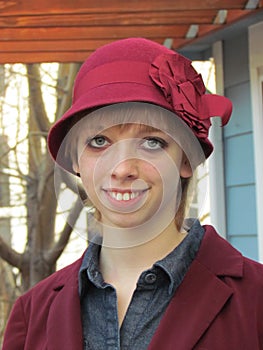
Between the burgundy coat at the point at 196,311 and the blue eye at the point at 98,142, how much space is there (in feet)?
0.91

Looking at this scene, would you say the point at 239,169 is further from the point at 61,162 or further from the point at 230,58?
the point at 61,162

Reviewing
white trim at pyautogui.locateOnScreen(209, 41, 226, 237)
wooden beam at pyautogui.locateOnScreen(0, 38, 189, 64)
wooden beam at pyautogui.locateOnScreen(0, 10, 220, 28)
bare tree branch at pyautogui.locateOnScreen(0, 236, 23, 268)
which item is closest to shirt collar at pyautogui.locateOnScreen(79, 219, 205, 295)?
wooden beam at pyautogui.locateOnScreen(0, 10, 220, 28)

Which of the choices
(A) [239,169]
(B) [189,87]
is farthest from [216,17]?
(B) [189,87]

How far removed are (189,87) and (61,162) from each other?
0.26 m

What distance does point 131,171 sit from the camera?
4.94ft

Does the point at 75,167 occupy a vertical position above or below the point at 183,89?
below

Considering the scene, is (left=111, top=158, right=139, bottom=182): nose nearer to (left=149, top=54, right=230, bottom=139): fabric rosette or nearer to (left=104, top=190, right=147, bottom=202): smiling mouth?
(left=104, top=190, right=147, bottom=202): smiling mouth

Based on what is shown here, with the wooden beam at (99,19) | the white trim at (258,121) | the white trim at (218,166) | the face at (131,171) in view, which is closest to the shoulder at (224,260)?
the face at (131,171)

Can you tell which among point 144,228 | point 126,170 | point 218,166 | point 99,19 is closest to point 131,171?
point 126,170

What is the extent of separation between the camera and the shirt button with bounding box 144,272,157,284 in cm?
163

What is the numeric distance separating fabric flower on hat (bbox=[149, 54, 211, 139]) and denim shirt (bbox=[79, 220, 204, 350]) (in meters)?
0.19

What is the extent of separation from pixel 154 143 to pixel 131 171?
7cm

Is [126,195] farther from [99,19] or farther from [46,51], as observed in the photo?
[46,51]

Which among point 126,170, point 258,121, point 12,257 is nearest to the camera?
point 126,170
